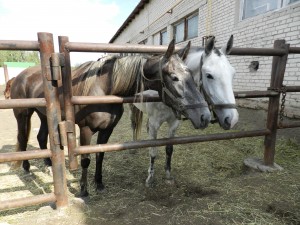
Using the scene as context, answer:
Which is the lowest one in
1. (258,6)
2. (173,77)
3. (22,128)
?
(22,128)

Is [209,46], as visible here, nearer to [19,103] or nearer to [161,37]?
[19,103]

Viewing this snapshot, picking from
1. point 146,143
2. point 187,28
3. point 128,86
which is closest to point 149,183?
point 146,143

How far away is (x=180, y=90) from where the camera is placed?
75.0 inches

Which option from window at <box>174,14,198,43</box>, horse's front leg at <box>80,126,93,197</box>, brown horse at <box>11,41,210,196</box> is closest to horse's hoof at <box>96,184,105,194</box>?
brown horse at <box>11,41,210,196</box>

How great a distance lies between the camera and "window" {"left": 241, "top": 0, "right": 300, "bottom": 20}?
14.7 feet

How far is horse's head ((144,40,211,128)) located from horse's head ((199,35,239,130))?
0.91 ft

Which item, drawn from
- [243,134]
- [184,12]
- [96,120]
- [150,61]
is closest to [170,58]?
[150,61]

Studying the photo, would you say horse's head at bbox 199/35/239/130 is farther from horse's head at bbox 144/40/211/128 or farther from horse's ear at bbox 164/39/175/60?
horse's ear at bbox 164/39/175/60

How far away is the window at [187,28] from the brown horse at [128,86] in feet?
20.8

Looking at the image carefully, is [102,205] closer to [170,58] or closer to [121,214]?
[121,214]

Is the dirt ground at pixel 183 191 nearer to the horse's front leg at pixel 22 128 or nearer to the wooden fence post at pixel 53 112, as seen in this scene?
the wooden fence post at pixel 53 112

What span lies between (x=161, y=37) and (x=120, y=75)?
32.1ft

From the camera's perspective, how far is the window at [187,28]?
7.99m

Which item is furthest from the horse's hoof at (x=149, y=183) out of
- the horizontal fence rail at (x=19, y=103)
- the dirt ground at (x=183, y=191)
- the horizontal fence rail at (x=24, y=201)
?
the horizontal fence rail at (x=19, y=103)
